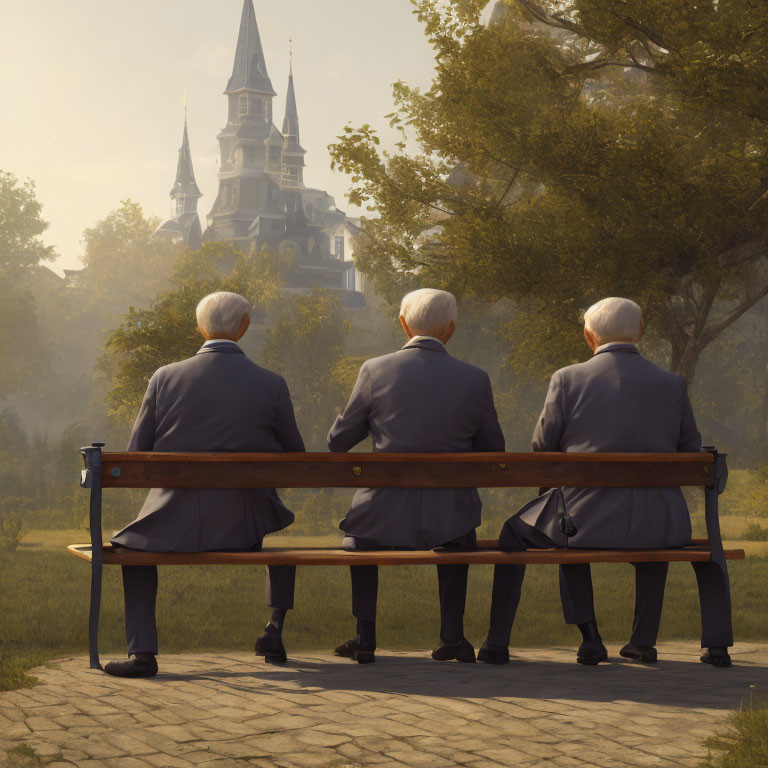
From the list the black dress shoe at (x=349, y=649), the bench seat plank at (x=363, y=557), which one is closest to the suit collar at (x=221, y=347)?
the bench seat plank at (x=363, y=557)

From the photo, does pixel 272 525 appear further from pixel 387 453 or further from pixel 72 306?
pixel 72 306

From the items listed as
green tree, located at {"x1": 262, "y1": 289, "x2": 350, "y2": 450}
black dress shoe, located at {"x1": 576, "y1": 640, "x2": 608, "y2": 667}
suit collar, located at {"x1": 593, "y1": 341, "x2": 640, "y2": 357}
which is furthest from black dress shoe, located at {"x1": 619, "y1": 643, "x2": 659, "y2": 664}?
green tree, located at {"x1": 262, "y1": 289, "x2": 350, "y2": 450}

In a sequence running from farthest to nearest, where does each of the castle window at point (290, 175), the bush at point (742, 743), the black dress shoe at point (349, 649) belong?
the castle window at point (290, 175) < the black dress shoe at point (349, 649) < the bush at point (742, 743)

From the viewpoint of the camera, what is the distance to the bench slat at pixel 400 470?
5.28 metres

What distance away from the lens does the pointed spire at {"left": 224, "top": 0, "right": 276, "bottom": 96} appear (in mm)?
103812

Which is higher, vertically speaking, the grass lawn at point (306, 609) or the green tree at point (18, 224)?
the green tree at point (18, 224)

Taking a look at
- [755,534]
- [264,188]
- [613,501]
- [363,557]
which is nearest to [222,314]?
[363,557]

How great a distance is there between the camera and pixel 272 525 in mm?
5547

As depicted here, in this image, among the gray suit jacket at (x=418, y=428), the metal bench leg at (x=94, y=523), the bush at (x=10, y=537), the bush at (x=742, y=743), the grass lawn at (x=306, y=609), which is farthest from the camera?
the bush at (x=10, y=537)

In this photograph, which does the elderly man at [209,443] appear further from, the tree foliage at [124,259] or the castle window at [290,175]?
the castle window at [290,175]

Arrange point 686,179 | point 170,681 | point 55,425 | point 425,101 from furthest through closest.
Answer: point 55,425
point 425,101
point 686,179
point 170,681

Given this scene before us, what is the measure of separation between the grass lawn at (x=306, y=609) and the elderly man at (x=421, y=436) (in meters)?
1.10

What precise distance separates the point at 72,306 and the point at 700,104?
63236 mm

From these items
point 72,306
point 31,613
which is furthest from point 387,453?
point 72,306
